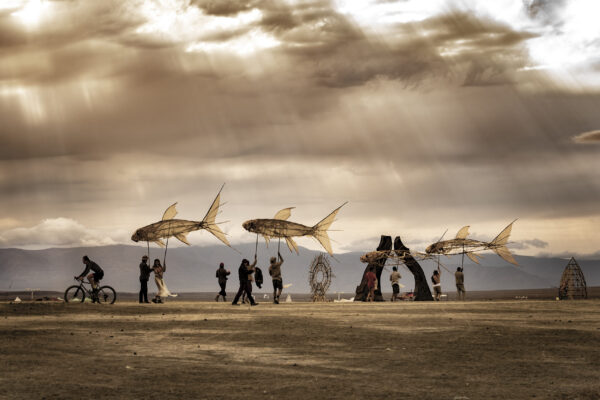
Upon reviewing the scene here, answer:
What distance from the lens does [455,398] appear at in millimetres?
12148

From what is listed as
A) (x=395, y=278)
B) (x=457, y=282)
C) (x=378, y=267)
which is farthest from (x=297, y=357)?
(x=378, y=267)

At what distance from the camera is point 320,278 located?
52.4m

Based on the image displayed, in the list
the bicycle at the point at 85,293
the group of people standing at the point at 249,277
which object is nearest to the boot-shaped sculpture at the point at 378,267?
the group of people standing at the point at 249,277

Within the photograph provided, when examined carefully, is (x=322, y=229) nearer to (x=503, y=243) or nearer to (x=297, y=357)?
(x=503, y=243)

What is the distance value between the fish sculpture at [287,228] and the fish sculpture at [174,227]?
2199 mm

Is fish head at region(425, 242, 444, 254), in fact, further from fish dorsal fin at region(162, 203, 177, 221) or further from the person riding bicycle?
the person riding bicycle

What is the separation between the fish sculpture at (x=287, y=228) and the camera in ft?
143

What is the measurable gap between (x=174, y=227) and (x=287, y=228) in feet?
21.3

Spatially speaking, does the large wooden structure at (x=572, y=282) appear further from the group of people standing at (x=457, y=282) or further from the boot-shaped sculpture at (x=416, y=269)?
the boot-shaped sculpture at (x=416, y=269)

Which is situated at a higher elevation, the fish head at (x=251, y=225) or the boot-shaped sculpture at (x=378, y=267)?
the fish head at (x=251, y=225)

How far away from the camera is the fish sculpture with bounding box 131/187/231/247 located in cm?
4341

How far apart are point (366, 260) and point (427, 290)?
168 inches

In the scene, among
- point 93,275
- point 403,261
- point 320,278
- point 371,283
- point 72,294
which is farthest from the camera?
point 320,278

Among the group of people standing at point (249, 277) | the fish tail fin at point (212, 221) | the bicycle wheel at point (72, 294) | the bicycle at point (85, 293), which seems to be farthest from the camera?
the fish tail fin at point (212, 221)
